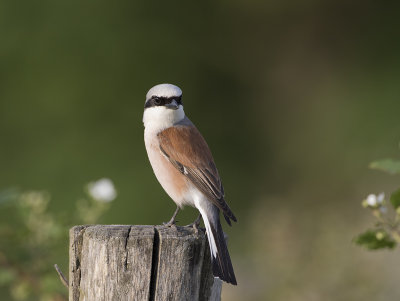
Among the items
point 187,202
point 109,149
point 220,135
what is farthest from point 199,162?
point 220,135

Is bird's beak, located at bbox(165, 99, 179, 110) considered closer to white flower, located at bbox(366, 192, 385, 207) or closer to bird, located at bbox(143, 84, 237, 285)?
bird, located at bbox(143, 84, 237, 285)

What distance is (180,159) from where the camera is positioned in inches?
145

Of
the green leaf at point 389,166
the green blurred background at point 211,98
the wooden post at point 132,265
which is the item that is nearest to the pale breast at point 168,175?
the wooden post at point 132,265

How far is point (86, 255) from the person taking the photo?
267cm

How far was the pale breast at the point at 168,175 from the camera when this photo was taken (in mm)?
3650

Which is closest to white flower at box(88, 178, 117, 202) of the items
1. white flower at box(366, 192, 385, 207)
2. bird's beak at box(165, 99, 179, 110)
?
bird's beak at box(165, 99, 179, 110)

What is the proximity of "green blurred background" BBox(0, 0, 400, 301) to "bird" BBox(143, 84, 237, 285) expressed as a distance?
164 inches

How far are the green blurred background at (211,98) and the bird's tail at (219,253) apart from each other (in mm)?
4738

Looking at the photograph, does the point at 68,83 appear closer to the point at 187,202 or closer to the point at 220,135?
the point at 220,135

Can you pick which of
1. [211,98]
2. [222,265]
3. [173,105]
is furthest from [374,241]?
[211,98]

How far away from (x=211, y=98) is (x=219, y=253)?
7951 millimetres

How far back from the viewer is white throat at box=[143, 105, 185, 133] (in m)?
3.90

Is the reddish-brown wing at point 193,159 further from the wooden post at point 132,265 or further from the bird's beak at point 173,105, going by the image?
the wooden post at point 132,265

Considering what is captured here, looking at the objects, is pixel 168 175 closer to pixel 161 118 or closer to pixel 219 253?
pixel 161 118
